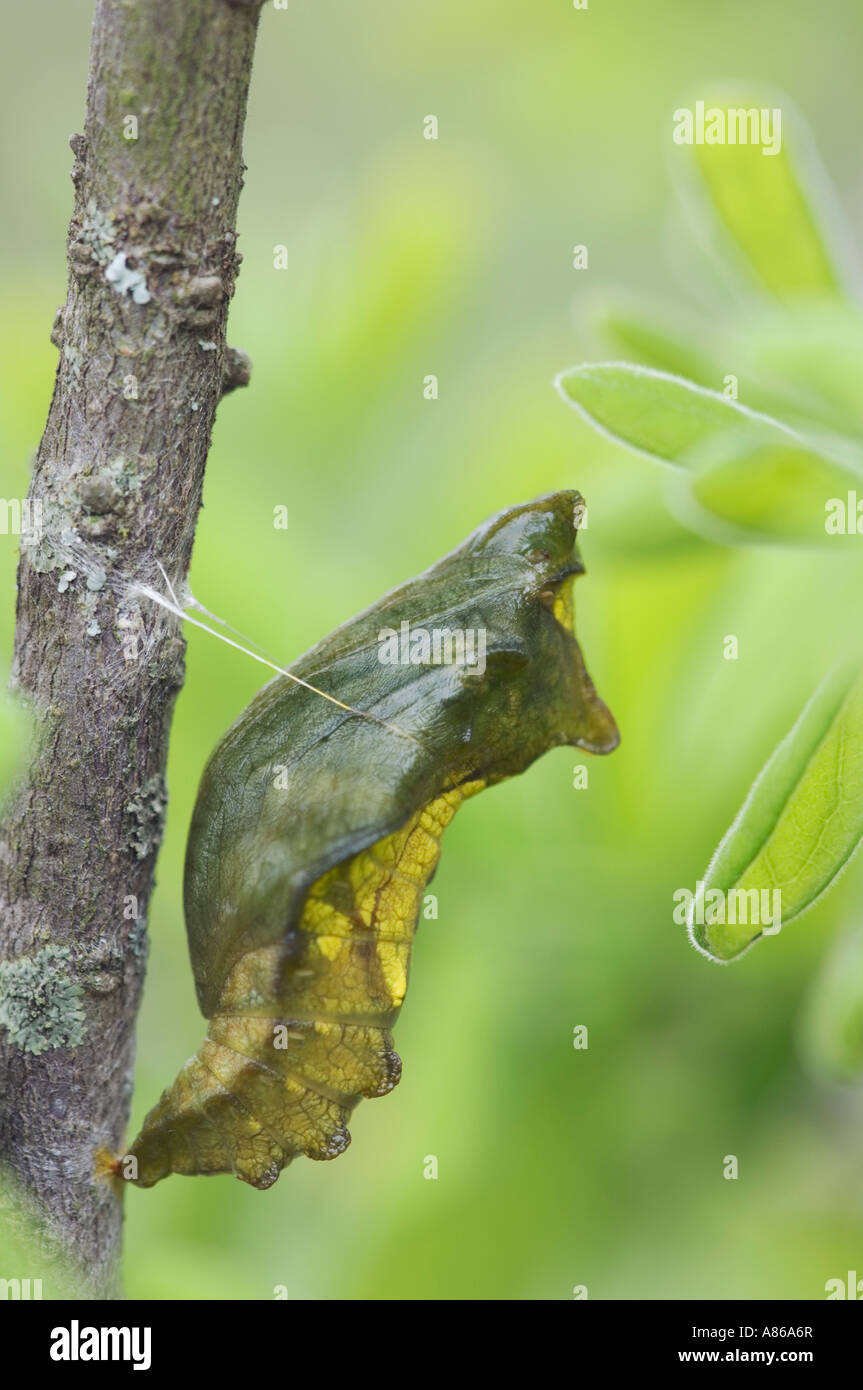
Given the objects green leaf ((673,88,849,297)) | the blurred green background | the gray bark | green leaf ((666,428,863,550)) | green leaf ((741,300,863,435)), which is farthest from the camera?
the blurred green background

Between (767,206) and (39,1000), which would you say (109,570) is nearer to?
(39,1000)

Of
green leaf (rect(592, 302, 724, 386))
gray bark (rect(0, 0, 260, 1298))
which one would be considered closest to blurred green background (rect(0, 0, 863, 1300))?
green leaf (rect(592, 302, 724, 386))

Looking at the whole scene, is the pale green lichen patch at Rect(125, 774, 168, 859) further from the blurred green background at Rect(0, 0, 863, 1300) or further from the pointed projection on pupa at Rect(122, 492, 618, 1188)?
the blurred green background at Rect(0, 0, 863, 1300)

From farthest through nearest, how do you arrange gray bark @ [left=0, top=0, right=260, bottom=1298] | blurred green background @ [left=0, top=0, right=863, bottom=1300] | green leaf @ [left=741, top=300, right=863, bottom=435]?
blurred green background @ [left=0, top=0, right=863, bottom=1300]
green leaf @ [left=741, top=300, right=863, bottom=435]
gray bark @ [left=0, top=0, right=260, bottom=1298]

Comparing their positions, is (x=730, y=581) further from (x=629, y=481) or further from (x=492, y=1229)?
(x=492, y=1229)

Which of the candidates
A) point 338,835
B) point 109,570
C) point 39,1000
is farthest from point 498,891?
point 109,570

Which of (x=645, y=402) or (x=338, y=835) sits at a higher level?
(x=645, y=402)

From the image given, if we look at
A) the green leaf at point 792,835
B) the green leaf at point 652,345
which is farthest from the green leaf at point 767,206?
the green leaf at point 792,835

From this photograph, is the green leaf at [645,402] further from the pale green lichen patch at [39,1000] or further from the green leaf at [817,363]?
the pale green lichen patch at [39,1000]
